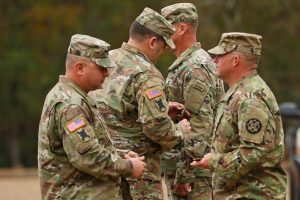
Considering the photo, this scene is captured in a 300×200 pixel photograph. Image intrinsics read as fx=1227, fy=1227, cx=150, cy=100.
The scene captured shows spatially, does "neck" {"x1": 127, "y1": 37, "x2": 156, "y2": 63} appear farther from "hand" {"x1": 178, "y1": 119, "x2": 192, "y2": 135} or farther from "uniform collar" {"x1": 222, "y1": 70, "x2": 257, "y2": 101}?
"uniform collar" {"x1": 222, "y1": 70, "x2": 257, "y2": 101}

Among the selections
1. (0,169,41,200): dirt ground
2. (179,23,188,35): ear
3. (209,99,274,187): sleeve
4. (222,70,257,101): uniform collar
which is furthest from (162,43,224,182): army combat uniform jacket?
(0,169,41,200): dirt ground

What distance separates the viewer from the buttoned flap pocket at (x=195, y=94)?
10.8m

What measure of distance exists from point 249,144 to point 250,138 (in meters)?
0.05

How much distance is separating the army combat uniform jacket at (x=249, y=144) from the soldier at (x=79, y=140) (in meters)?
0.68

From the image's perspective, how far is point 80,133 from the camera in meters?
8.59

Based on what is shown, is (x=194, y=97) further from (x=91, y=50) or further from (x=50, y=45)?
(x=50, y=45)

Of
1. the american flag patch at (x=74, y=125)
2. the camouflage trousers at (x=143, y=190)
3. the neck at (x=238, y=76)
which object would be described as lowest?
the camouflage trousers at (x=143, y=190)

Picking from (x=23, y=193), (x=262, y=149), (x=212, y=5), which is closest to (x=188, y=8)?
(x=262, y=149)

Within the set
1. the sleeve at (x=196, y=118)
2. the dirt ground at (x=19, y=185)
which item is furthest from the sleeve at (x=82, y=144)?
the dirt ground at (x=19, y=185)

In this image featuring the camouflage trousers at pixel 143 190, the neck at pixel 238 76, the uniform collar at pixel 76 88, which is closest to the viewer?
the uniform collar at pixel 76 88

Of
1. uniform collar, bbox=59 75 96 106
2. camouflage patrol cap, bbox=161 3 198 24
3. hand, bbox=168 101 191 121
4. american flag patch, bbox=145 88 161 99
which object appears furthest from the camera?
camouflage patrol cap, bbox=161 3 198 24

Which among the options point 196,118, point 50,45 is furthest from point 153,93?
point 50,45

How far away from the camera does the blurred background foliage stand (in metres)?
41.2

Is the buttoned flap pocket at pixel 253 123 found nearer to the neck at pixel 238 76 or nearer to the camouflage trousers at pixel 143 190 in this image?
the neck at pixel 238 76
